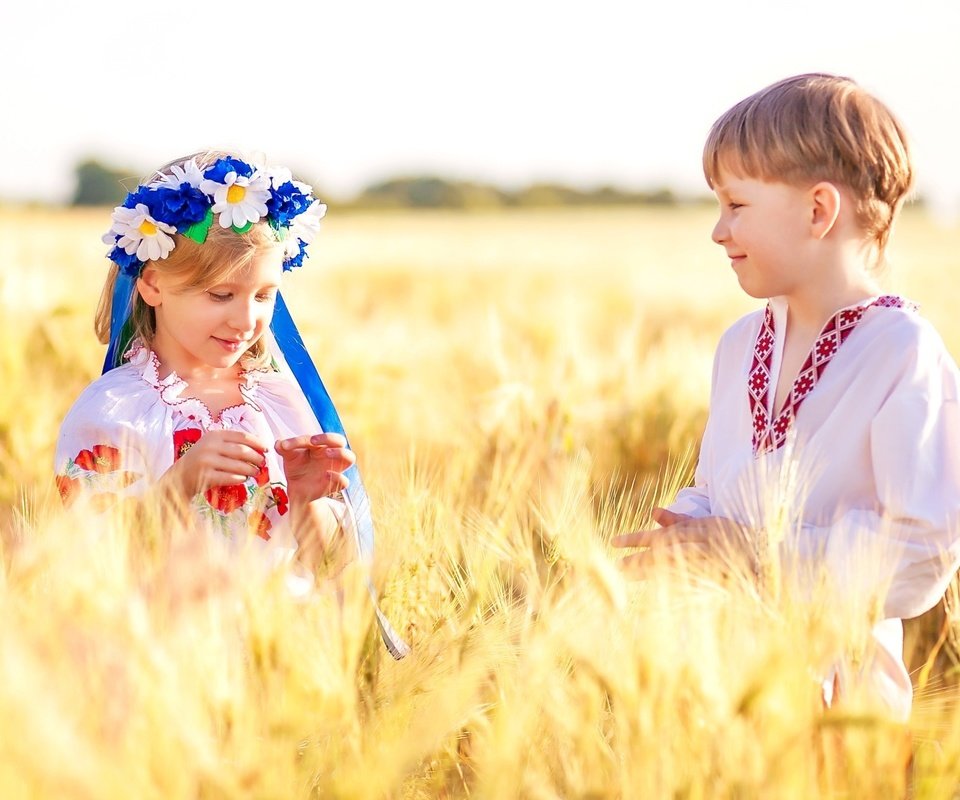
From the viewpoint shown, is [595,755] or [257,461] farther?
[257,461]

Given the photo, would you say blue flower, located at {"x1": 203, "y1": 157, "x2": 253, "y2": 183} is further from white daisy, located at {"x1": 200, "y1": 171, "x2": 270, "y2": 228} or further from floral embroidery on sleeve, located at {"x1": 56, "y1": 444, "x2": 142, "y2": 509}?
floral embroidery on sleeve, located at {"x1": 56, "y1": 444, "x2": 142, "y2": 509}

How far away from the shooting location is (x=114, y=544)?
142 cm

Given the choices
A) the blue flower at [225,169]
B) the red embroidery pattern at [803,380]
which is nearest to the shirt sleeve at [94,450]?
the blue flower at [225,169]

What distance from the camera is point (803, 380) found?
76.3 inches

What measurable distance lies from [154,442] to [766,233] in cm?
111

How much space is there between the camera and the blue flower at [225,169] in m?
2.10

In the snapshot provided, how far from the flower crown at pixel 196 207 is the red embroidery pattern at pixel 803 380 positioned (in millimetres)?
906

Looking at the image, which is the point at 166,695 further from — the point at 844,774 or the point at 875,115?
the point at 875,115

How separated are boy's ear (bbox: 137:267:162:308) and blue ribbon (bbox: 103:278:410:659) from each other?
5 cm

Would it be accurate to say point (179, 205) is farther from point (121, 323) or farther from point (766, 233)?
point (766, 233)

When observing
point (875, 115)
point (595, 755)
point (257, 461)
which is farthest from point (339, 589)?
point (875, 115)

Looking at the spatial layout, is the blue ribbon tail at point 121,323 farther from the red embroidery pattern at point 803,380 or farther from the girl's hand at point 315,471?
the red embroidery pattern at point 803,380

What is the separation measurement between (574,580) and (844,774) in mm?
477

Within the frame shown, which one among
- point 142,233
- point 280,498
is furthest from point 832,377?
point 142,233
